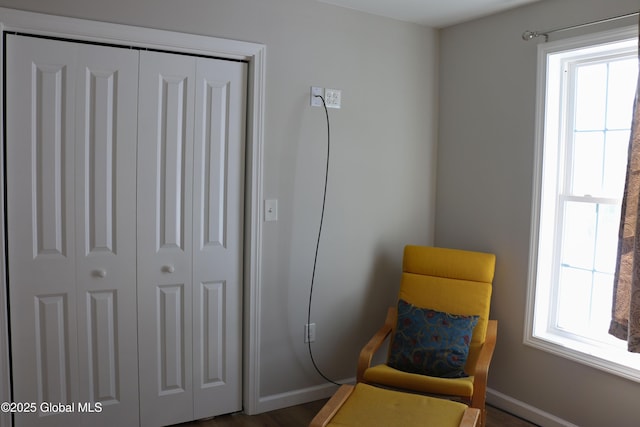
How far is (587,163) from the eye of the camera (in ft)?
9.68

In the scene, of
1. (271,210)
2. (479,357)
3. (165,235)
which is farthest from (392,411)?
(165,235)

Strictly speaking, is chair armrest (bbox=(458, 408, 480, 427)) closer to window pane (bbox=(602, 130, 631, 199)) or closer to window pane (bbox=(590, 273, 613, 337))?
window pane (bbox=(590, 273, 613, 337))

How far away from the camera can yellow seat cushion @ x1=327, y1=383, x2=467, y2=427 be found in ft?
7.61

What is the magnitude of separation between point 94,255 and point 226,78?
3.72 ft

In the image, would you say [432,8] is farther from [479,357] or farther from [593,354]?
[593,354]

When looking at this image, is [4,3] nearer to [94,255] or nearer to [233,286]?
[94,255]

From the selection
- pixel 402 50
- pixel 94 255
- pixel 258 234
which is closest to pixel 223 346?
pixel 258 234

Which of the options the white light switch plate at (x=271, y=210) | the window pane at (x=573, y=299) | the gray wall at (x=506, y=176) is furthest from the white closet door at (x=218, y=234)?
the window pane at (x=573, y=299)

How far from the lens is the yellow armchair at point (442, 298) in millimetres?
2842

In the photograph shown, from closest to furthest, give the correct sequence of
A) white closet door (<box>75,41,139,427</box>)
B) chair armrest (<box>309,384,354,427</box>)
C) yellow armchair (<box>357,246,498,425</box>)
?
chair armrest (<box>309,384,354,427</box>) → white closet door (<box>75,41,139,427</box>) → yellow armchair (<box>357,246,498,425</box>)

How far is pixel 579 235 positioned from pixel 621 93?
0.78 m

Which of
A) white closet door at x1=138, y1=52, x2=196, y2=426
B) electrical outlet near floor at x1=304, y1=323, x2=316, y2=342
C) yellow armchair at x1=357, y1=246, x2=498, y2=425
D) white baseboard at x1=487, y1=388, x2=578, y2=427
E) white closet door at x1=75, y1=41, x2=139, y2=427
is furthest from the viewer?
electrical outlet near floor at x1=304, y1=323, x2=316, y2=342

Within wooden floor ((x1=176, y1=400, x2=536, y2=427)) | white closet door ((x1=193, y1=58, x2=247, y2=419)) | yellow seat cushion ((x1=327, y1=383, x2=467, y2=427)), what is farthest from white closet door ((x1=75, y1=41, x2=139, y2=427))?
yellow seat cushion ((x1=327, y1=383, x2=467, y2=427))

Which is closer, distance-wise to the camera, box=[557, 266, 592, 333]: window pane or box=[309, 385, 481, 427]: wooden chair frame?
box=[309, 385, 481, 427]: wooden chair frame
